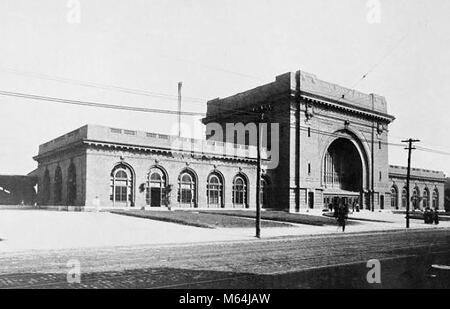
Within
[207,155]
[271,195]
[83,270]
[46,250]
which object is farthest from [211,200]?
[83,270]

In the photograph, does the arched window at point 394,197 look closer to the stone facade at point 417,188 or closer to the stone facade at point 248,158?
the stone facade at point 417,188

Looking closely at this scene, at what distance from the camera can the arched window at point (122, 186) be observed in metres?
35.3

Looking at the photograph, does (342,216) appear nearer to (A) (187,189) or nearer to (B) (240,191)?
(A) (187,189)

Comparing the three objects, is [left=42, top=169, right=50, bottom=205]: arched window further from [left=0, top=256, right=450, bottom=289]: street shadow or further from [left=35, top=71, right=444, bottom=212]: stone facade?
[left=0, top=256, right=450, bottom=289]: street shadow

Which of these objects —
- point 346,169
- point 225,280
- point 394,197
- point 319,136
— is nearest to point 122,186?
point 319,136

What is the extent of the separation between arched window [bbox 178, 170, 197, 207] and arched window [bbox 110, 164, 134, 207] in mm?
4719

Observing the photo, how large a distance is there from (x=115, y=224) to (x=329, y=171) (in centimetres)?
3309

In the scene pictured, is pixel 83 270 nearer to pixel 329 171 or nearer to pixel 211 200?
pixel 211 200

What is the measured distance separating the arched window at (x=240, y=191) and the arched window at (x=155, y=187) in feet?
27.0

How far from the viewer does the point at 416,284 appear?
9141 millimetres

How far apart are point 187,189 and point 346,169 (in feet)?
73.8

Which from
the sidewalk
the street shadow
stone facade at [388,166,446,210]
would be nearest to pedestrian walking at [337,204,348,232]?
the sidewalk

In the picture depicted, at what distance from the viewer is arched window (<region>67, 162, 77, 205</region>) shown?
36.6 metres

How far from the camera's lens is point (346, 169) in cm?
5256
